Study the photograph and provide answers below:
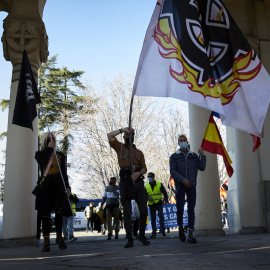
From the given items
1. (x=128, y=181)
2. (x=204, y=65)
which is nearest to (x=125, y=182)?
(x=128, y=181)

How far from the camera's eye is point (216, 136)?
6422 millimetres

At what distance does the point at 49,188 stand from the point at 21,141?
101 inches

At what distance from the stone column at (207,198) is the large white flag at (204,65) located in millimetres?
3987

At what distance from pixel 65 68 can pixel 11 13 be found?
30.2 metres

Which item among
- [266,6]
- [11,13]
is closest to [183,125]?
[266,6]

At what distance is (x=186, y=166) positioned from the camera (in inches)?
293

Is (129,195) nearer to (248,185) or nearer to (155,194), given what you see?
(248,185)

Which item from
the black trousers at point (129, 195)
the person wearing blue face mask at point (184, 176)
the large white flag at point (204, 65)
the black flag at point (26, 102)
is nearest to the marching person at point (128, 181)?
the black trousers at point (129, 195)

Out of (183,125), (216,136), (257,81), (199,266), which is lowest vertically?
(199,266)

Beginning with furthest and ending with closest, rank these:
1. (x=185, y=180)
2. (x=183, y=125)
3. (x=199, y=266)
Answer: (x=183, y=125)
(x=185, y=180)
(x=199, y=266)

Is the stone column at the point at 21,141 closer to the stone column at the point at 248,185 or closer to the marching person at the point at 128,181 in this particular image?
the marching person at the point at 128,181

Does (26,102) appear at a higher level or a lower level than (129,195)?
higher

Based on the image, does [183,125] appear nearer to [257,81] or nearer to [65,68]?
[65,68]

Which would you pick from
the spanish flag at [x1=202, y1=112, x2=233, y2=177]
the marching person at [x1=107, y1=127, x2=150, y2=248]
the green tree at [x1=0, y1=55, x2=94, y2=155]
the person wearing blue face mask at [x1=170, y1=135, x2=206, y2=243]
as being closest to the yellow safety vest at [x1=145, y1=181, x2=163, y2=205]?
the person wearing blue face mask at [x1=170, y1=135, x2=206, y2=243]
